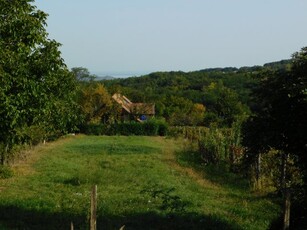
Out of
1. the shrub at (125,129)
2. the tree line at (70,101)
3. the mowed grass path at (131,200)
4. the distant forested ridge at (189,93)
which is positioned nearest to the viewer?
the tree line at (70,101)

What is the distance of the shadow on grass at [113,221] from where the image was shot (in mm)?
10914

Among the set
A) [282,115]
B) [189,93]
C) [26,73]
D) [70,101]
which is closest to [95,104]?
[70,101]

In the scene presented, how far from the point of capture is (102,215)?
472 inches

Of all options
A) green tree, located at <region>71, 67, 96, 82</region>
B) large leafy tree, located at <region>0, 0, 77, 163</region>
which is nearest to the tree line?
large leafy tree, located at <region>0, 0, 77, 163</region>

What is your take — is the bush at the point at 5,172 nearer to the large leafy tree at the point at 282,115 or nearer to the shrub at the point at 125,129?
the large leafy tree at the point at 282,115

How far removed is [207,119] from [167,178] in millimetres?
57949

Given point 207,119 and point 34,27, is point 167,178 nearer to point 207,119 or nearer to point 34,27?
point 34,27

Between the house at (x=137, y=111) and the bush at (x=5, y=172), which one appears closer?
the bush at (x=5, y=172)

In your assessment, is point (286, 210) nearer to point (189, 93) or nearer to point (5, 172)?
point (5, 172)

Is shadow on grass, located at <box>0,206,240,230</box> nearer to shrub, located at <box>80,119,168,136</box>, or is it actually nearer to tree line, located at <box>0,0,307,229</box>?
tree line, located at <box>0,0,307,229</box>

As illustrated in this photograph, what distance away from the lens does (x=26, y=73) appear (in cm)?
1184

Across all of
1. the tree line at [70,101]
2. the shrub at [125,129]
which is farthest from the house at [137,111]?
the tree line at [70,101]

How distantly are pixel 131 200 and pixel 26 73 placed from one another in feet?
16.9

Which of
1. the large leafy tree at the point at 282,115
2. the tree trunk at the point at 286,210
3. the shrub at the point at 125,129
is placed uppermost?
the large leafy tree at the point at 282,115
